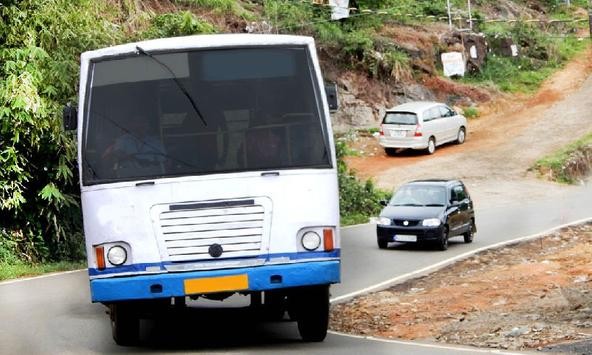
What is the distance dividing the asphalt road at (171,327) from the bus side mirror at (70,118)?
2.50m

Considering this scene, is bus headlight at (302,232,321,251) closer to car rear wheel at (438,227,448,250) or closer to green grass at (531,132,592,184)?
car rear wheel at (438,227,448,250)

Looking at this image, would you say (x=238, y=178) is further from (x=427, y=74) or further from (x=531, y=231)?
(x=427, y=74)

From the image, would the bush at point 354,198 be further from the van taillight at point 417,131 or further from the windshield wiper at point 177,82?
the windshield wiper at point 177,82

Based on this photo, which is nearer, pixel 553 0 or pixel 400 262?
pixel 400 262

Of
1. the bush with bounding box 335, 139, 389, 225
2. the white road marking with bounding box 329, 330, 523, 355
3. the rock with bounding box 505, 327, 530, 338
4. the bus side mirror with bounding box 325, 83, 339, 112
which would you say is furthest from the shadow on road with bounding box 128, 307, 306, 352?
the bush with bounding box 335, 139, 389, 225

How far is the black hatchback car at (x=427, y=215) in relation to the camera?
28359 millimetres

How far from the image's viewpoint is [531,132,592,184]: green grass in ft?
149

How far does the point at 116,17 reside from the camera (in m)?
31.3

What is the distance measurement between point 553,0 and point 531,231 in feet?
122

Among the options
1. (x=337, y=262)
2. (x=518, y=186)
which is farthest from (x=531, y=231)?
(x=337, y=262)

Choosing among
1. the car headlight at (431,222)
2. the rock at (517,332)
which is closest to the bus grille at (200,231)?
the rock at (517,332)

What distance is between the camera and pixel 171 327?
16.2 metres

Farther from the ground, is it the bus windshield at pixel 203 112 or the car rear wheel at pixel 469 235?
the bus windshield at pixel 203 112

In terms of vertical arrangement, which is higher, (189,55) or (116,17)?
(116,17)
